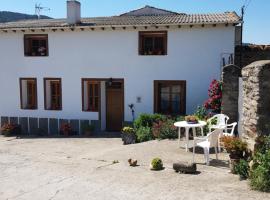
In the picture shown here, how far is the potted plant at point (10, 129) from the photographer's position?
62.0 feet

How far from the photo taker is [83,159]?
11195mm

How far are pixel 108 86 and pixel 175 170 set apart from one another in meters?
9.94

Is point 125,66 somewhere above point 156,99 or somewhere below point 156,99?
above

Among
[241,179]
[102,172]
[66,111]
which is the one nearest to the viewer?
[241,179]

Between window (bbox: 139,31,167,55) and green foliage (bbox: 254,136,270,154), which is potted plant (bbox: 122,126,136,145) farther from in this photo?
green foliage (bbox: 254,136,270,154)

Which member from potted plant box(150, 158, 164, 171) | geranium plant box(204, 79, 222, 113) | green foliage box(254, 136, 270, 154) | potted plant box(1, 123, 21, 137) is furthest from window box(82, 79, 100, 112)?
green foliage box(254, 136, 270, 154)

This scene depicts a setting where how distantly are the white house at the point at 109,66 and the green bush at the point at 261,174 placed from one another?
9.32 meters

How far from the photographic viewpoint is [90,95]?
18.6 m

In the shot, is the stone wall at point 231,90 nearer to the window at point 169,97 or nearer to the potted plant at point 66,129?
the window at point 169,97

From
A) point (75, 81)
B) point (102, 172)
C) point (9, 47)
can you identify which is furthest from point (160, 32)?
point (102, 172)

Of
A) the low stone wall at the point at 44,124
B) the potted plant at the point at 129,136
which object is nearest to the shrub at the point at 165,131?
the potted plant at the point at 129,136

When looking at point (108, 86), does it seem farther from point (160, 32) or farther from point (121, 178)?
point (121, 178)

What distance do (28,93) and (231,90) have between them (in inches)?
443

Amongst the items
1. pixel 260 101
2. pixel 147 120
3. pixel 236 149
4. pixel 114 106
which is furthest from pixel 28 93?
pixel 260 101
